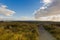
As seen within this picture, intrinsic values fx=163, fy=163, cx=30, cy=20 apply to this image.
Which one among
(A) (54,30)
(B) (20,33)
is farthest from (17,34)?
(A) (54,30)

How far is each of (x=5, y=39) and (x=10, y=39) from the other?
2.02 feet

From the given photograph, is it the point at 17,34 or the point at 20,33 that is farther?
the point at 20,33

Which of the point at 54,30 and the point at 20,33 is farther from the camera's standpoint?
the point at 54,30

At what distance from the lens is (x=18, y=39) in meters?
15.5

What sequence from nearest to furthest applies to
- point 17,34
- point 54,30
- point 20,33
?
point 17,34 → point 20,33 → point 54,30

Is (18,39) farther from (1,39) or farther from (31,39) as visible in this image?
(31,39)

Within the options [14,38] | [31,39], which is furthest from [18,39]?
[31,39]

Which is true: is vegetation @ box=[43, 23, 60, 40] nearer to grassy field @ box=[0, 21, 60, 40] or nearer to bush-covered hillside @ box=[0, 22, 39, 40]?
grassy field @ box=[0, 21, 60, 40]

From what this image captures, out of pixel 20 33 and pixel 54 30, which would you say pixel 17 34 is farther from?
pixel 54 30

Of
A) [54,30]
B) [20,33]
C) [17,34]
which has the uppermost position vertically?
[17,34]

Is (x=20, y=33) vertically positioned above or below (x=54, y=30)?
above

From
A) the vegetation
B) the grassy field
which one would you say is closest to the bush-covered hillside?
the grassy field

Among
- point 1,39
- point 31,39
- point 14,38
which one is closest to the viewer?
point 1,39

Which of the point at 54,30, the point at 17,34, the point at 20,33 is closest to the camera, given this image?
the point at 17,34
